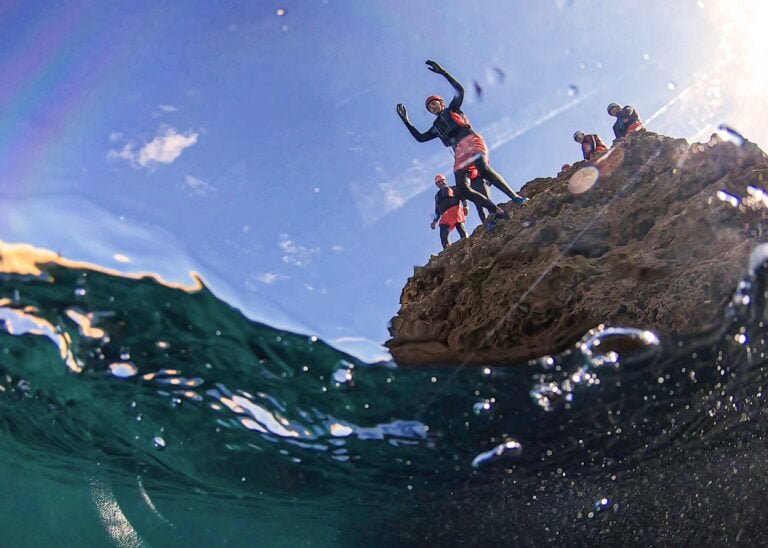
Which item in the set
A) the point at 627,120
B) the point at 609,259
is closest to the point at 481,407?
the point at 609,259

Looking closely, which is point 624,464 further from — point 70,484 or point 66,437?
point 70,484

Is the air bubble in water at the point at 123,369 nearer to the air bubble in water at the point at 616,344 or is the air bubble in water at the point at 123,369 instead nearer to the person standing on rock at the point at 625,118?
the air bubble in water at the point at 616,344

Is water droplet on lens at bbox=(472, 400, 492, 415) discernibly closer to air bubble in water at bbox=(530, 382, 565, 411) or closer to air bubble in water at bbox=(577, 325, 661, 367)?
air bubble in water at bbox=(530, 382, 565, 411)

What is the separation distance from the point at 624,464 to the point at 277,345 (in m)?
13.1

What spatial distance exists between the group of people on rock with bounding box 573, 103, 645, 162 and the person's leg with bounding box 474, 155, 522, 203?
1.52m

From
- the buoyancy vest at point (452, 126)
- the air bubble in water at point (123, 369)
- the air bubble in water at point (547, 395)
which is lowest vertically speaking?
the air bubble in water at point (123, 369)

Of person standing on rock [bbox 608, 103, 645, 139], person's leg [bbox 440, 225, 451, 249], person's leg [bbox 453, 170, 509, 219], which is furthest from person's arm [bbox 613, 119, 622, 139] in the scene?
person's leg [bbox 440, 225, 451, 249]

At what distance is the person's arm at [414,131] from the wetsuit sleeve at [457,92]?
530 mm

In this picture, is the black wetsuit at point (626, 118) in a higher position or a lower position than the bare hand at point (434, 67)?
higher

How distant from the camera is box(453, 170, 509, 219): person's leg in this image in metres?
8.35

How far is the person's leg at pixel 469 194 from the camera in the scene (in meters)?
8.35

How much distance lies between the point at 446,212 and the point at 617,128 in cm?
348

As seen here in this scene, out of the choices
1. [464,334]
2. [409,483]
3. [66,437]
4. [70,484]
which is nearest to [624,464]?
[409,483]

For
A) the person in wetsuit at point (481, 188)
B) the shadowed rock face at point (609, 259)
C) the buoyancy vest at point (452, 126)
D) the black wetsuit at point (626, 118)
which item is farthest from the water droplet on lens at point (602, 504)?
the buoyancy vest at point (452, 126)
